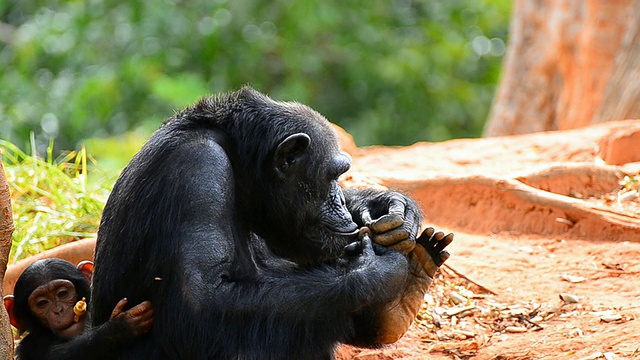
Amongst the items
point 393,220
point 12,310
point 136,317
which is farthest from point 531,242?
point 12,310

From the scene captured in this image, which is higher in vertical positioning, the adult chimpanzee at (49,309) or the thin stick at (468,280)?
the adult chimpanzee at (49,309)

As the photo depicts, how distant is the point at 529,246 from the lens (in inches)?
210

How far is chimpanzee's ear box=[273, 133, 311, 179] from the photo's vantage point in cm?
360

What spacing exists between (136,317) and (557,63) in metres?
8.41

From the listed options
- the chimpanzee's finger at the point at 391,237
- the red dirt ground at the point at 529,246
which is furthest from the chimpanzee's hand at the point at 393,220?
the red dirt ground at the point at 529,246

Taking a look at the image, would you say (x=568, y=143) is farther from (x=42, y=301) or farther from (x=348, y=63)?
(x=348, y=63)

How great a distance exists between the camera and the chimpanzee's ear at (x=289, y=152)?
360cm

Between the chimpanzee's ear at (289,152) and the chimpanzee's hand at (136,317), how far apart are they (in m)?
0.75

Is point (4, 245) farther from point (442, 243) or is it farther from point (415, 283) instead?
point (442, 243)

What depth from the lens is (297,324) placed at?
11.0 ft

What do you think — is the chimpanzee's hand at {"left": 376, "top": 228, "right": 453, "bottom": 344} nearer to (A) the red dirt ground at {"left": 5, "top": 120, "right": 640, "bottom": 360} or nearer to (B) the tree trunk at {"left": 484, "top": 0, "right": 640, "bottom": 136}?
(A) the red dirt ground at {"left": 5, "top": 120, "right": 640, "bottom": 360}

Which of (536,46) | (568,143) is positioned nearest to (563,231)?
(568,143)

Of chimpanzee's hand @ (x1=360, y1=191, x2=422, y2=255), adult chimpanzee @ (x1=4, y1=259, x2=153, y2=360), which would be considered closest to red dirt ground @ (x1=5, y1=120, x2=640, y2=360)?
chimpanzee's hand @ (x1=360, y1=191, x2=422, y2=255)

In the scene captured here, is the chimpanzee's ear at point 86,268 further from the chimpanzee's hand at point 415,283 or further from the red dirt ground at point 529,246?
the chimpanzee's hand at point 415,283
